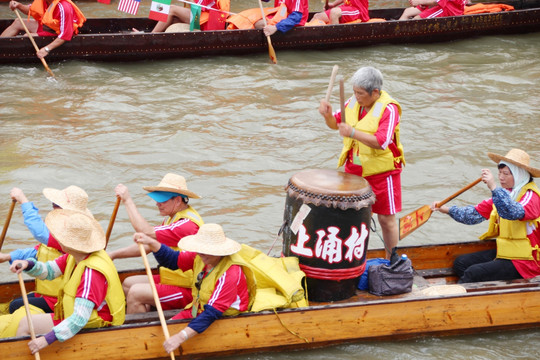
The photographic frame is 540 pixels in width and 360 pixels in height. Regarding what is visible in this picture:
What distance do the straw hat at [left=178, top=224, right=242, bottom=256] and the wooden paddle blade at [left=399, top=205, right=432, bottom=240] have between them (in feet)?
7.28

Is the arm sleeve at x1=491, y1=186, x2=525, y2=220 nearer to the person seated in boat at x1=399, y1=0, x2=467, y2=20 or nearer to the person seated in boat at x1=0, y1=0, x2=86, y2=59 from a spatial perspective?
the person seated in boat at x1=0, y1=0, x2=86, y2=59

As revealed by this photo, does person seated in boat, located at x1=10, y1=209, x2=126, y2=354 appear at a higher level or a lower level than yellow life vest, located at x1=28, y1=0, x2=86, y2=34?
lower

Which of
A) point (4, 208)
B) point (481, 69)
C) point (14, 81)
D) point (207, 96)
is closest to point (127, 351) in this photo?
point (4, 208)

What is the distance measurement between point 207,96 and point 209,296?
7198 millimetres

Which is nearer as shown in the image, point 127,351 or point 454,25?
point 127,351

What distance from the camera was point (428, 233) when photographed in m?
7.88

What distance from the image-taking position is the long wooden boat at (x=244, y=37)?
1273cm

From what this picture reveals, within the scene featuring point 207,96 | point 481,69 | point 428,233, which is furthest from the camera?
point 481,69

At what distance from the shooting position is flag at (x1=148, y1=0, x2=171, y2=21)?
12.3m

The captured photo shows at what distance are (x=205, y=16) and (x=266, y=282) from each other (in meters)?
8.50

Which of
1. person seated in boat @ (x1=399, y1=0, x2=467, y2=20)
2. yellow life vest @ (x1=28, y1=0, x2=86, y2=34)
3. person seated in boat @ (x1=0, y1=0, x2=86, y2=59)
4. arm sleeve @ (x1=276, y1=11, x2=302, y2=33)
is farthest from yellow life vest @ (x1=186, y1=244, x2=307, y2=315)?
person seated in boat @ (x1=399, y1=0, x2=467, y2=20)

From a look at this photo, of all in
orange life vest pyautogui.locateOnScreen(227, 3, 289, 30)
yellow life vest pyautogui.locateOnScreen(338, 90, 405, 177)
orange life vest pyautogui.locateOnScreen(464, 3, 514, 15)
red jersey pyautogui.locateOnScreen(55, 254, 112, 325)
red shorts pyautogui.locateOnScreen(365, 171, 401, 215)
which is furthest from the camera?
orange life vest pyautogui.locateOnScreen(464, 3, 514, 15)

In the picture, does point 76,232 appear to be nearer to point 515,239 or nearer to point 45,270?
point 45,270

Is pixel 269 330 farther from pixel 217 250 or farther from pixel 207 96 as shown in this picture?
pixel 207 96
